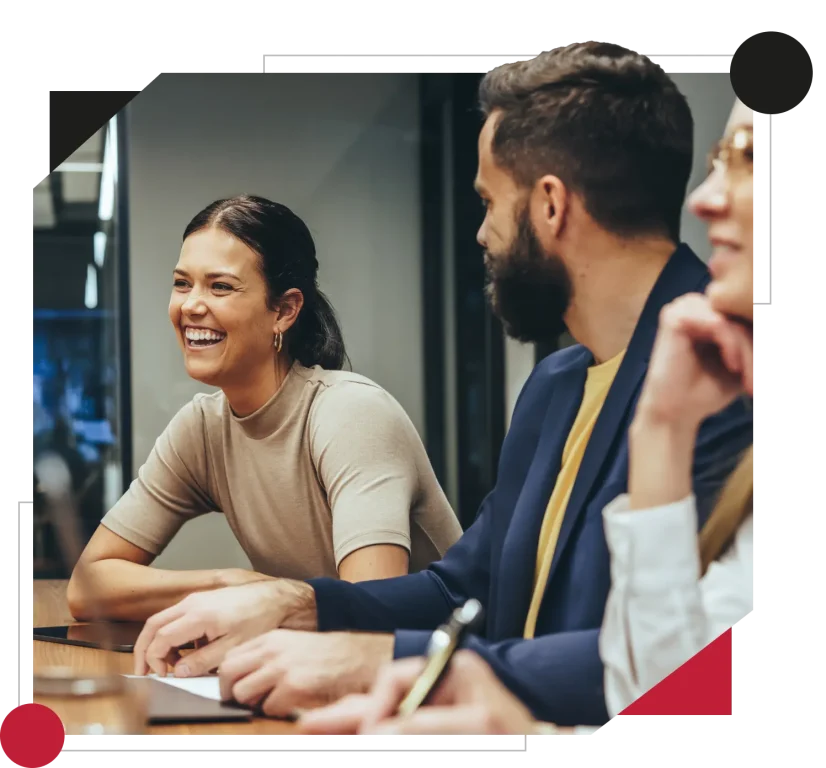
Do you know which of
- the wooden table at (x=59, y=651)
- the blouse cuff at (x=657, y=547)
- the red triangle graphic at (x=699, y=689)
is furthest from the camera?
the wooden table at (x=59, y=651)

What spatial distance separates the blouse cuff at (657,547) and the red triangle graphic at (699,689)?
6.6 inches

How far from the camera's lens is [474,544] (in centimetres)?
201

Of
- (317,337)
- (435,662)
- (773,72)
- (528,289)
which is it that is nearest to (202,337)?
(317,337)

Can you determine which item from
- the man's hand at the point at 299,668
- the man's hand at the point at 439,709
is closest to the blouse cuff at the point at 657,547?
the man's hand at the point at 439,709

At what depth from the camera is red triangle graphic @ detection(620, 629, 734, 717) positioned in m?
1.87

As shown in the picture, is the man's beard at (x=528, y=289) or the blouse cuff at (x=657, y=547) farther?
the man's beard at (x=528, y=289)

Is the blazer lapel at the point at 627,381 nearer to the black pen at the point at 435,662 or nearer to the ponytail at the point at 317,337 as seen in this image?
the black pen at the point at 435,662

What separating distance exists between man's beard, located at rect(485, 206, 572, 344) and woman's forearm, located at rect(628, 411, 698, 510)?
0.25 metres

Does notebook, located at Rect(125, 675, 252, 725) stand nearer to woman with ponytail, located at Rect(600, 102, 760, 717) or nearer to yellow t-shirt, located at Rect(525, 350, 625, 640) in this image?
yellow t-shirt, located at Rect(525, 350, 625, 640)

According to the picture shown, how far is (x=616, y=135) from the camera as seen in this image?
1.87m

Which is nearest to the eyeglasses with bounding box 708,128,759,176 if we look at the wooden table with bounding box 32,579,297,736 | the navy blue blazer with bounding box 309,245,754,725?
the navy blue blazer with bounding box 309,245,754,725

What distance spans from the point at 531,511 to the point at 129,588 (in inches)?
27.4

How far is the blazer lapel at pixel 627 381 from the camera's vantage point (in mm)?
1830

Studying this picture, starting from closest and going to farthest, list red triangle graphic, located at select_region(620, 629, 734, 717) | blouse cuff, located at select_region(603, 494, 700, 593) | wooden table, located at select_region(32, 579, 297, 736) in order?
blouse cuff, located at select_region(603, 494, 700, 593), red triangle graphic, located at select_region(620, 629, 734, 717), wooden table, located at select_region(32, 579, 297, 736)
